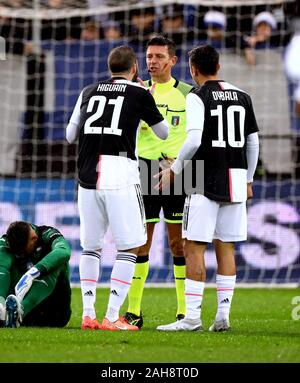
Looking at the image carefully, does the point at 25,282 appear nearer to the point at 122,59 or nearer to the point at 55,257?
the point at 55,257

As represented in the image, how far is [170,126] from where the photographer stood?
863 centimetres

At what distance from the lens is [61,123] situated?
1379cm

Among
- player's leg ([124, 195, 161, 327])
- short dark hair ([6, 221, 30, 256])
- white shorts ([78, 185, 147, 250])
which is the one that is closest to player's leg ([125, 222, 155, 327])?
player's leg ([124, 195, 161, 327])

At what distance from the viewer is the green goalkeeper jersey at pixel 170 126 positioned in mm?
8570

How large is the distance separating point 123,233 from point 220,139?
98cm

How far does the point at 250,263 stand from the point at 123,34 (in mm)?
3736

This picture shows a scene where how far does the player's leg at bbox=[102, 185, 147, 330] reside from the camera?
7398 mm

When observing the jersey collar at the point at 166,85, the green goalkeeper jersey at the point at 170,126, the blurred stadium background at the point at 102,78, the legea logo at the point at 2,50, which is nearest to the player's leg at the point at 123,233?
the green goalkeeper jersey at the point at 170,126

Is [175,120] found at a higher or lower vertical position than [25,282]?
higher

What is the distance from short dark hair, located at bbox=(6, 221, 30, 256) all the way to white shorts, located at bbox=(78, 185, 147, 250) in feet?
1.35

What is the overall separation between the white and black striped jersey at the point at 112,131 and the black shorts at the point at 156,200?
0.99 metres

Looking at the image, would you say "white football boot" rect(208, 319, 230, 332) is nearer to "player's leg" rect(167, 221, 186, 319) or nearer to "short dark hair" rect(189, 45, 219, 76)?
"player's leg" rect(167, 221, 186, 319)

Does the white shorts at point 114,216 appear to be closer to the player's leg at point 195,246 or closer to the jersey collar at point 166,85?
the player's leg at point 195,246

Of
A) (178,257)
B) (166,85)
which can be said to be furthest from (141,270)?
(166,85)
